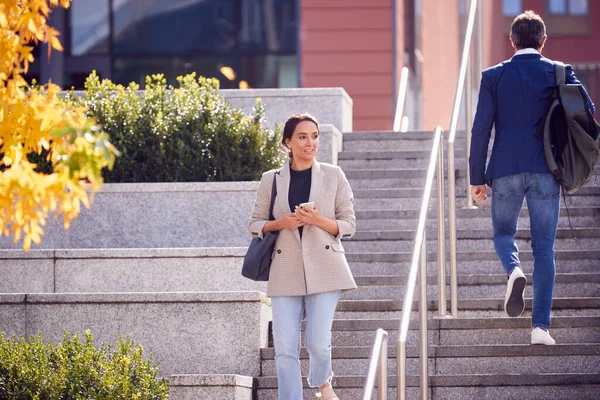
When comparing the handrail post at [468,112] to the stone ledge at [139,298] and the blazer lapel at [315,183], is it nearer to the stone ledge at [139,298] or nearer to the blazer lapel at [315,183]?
the stone ledge at [139,298]

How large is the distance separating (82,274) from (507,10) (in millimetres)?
29937

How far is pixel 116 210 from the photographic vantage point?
9430 millimetres

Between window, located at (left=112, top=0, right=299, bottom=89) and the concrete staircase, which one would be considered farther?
window, located at (left=112, top=0, right=299, bottom=89)

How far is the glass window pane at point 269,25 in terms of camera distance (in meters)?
16.0

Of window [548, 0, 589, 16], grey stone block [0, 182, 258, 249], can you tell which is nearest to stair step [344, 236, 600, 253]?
grey stone block [0, 182, 258, 249]

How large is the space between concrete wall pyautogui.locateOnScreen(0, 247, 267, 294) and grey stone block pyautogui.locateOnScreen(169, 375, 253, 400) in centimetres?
134

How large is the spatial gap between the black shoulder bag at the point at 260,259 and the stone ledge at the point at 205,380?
814 millimetres

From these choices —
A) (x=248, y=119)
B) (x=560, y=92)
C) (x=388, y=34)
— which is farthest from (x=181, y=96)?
(x=388, y=34)

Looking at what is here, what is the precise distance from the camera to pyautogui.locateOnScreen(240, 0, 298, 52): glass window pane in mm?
16031

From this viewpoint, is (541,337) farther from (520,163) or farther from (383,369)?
(383,369)

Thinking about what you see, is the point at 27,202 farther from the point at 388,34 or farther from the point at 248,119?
the point at 388,34

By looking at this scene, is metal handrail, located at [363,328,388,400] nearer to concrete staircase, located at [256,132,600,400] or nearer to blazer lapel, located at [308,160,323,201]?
blazer lapel, located at [308,160,323,201]

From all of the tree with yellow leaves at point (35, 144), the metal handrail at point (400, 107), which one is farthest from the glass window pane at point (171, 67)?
the tree with yellow leaves at point (35, 144)

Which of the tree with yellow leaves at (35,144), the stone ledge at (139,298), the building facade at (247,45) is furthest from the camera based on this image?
the building facade at (247,45)
